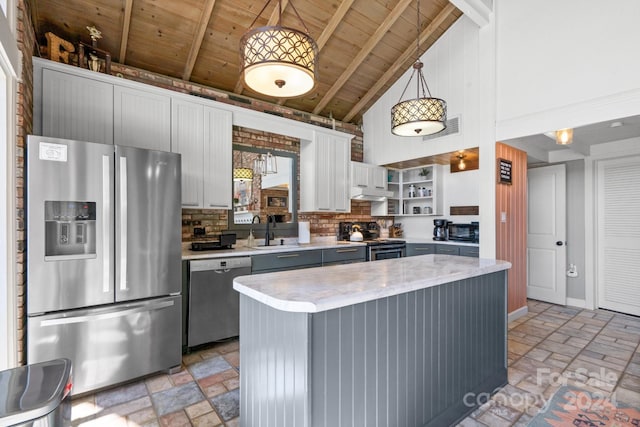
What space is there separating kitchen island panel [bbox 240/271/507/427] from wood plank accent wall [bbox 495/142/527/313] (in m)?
2.04

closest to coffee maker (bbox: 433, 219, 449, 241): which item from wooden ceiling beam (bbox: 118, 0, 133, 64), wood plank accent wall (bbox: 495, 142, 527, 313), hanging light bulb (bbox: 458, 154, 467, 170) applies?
hanging light bulb (bbox: 458, 154, 467, 170)

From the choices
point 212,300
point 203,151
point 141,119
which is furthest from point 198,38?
point 212,300

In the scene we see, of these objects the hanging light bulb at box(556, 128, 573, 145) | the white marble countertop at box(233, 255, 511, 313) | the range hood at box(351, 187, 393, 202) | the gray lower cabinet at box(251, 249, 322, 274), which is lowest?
the gray lower cabinet at box(251, 249, 322, 274)

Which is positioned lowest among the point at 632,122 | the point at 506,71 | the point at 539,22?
the point at 632,122

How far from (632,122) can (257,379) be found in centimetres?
409

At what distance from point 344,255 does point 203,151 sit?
7.32ft

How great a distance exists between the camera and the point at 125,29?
3.09m

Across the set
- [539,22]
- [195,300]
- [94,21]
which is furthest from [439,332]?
[94,21]

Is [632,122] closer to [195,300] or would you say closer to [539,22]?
[539,22]

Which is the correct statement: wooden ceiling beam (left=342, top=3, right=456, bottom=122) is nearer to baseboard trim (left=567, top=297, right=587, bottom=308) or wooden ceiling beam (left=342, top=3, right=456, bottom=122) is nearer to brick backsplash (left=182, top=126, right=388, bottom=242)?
brick backsplash (left=182, top=126, right=388, bottom=242)

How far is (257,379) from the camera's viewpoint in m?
1.63

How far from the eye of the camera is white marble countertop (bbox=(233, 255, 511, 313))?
1381 millimetres

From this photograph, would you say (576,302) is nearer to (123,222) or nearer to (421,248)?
(421,248)

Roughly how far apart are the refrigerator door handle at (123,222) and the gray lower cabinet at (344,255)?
2288 millimetres
